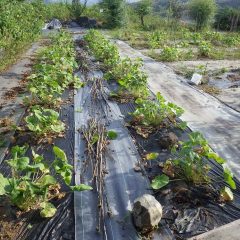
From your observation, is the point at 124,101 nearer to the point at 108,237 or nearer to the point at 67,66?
the point at 67,66

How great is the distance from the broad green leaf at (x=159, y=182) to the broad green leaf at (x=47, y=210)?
0.95 m

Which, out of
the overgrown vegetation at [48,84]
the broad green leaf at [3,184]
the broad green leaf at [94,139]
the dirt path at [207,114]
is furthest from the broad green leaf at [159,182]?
the overgrown vegetation at [48,84]

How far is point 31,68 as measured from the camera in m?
8.26

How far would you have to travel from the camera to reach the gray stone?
2.54 m

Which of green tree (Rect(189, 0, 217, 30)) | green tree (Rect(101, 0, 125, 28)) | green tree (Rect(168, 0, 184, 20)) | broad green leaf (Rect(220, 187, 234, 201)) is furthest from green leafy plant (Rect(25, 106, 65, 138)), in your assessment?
green tree (Rect(189, 0, 217, 30))

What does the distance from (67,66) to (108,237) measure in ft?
16.0

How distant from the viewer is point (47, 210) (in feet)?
8.91

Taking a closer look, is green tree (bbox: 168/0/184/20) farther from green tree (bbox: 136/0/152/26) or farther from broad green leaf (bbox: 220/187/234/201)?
broad green leaf (bbox: 220/187/234/201)

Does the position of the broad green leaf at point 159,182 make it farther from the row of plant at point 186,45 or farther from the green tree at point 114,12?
the green tree at point 114,12

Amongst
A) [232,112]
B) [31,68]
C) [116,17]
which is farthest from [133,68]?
[116,17]

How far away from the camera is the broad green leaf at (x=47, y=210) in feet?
8.84

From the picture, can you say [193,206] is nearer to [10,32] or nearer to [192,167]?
[192,167]

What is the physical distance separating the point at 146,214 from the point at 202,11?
17544mm

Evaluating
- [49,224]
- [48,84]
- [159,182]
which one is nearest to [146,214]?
[159,182]
